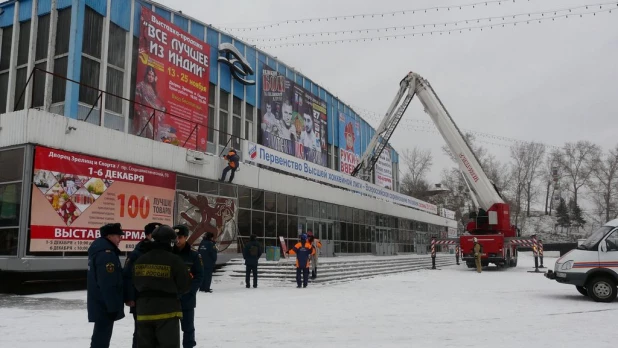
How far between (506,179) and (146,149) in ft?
224

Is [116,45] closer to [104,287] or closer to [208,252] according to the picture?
[208,252]

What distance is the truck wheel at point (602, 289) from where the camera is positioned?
12.9 m

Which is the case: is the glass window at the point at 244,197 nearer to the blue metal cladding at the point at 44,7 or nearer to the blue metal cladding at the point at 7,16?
the blue metal cladding at the point at 44,7

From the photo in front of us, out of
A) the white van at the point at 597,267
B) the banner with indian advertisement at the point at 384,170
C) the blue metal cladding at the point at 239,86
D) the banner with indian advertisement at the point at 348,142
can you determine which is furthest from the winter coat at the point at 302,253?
the banner with indian advertisement at the point at 384,170

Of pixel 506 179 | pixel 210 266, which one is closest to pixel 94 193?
pixel 210 266

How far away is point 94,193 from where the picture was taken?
15891mm

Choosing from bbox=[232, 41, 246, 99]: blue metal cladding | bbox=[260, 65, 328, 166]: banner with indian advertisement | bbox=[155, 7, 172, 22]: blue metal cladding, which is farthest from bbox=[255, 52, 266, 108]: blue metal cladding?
bbox=[155, 7, 172, 22]: blue metal cladding

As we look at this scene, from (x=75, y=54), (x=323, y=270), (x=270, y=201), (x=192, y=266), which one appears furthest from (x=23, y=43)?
(x=192, y=266)

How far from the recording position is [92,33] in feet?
64.0

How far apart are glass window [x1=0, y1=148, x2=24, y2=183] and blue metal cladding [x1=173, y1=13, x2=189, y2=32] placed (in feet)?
36.9

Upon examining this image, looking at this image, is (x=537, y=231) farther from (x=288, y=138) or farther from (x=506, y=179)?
(x=288, y=138)

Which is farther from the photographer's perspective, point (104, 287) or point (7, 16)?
point (7, 16)

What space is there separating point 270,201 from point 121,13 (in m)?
11.2

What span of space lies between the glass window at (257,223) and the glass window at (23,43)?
11783 millimetres
